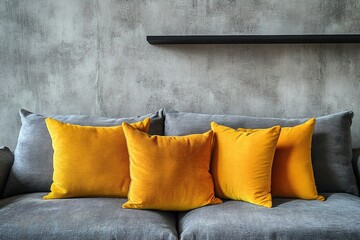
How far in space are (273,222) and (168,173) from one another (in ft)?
1.72

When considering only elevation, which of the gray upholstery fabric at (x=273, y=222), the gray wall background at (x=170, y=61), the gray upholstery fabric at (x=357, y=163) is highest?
the gray wall background at (x=170, y=61)

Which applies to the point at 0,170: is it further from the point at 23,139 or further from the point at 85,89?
the point at 85,89

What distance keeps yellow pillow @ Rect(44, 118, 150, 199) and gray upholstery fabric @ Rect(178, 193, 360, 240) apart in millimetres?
387

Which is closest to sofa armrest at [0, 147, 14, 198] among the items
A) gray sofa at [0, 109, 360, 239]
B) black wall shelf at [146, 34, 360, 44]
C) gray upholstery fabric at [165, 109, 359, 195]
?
gray sofa at [0, 109, 360, 239]

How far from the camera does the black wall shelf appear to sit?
8.34ft

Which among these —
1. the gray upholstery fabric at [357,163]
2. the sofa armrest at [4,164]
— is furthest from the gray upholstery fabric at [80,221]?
the gray upholstery fabric at [357,163]

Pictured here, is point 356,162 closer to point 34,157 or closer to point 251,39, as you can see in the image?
point 251,39

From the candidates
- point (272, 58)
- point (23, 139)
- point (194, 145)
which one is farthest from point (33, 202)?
point (272, 58)

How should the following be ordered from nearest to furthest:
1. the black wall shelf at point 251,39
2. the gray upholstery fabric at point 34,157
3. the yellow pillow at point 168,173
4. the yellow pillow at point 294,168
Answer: the yellow pillow at point 168,173 → the yellow pillow at point 294,168 → the gray upholstery fabric at point 34,157 → the black wall shelf at point 251,39

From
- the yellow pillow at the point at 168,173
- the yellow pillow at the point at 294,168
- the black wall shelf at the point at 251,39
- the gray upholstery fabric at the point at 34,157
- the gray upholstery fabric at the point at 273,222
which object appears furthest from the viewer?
the black wall shelf at the point at 251,39

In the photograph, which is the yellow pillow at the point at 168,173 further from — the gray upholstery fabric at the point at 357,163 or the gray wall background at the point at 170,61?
the gray upholstery fabric at the point at 357,163

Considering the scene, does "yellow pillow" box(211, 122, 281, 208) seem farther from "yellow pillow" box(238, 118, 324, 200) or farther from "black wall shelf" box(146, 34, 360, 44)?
"black wall shelf" box(146, 34, 360, 44)

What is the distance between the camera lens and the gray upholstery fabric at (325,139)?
7.30 ft

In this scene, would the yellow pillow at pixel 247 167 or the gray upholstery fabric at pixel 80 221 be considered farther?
the yellow pillow at pixel 247 167
